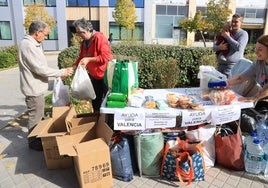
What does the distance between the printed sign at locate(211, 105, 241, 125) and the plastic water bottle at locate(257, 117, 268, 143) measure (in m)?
0.51

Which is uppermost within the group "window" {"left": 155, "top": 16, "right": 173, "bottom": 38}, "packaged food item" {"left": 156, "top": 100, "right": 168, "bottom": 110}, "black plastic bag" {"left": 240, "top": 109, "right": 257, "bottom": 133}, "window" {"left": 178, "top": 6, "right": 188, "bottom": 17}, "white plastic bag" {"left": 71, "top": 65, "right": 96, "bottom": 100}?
"window" {"left": 178, "top": 6, "right": 188, "bottom": 17}

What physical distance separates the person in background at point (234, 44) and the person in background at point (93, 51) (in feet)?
6.50

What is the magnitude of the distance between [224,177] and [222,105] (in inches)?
34.3

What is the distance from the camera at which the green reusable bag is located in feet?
9.41

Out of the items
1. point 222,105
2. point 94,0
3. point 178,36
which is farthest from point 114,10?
point 222,105

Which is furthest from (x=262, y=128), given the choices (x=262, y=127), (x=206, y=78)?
(x=206, y=78)

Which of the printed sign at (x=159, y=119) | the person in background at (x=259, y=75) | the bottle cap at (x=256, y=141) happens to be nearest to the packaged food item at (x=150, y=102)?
the printed sign at (x=159, y=119)

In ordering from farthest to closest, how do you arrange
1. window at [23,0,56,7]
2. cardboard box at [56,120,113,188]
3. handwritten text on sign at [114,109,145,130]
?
window at [23,0,56,7]
handwritten text on sign at [114,109,145,130]
cardboard box at [56,120,113,188]

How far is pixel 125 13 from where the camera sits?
21531 mm

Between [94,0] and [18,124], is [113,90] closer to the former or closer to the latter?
[18,124]

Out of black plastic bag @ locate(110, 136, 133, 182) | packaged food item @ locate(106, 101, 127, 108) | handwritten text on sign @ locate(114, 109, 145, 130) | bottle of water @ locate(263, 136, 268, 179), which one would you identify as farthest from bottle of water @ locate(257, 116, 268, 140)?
packaged food item @ locate(106, 101, 127, 108)

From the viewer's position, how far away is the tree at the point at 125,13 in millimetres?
21344

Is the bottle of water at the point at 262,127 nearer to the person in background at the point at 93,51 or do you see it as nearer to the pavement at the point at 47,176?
the pavement at the point at 47,176

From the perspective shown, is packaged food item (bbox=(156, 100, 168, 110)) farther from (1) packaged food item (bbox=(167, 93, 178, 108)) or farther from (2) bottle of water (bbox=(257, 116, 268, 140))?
(2) bottle of water (bbox=(257, 116, 268, 140))
